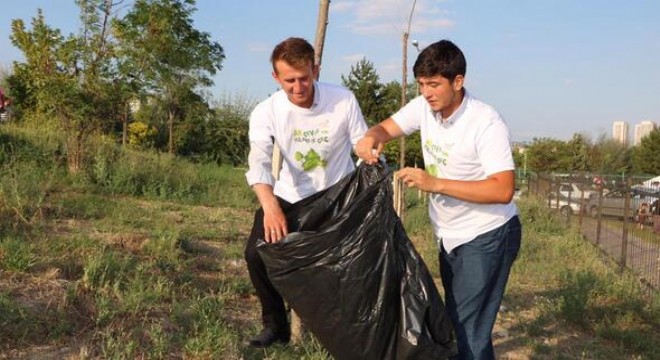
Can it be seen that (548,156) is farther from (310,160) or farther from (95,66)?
(310,160)

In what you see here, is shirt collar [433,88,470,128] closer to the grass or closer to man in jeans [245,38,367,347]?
man in jeans [245,38,367,347]

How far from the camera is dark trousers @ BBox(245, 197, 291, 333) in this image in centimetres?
316

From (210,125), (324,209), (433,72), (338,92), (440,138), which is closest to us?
(433,72)

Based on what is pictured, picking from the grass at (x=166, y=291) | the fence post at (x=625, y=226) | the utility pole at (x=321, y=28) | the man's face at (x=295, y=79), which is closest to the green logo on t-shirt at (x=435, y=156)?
the man's face at (x=295, y=79)

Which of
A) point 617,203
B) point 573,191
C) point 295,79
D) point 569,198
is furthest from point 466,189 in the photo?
point 573,191

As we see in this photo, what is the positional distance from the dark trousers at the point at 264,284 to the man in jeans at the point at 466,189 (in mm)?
895

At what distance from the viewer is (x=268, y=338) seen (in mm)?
3441

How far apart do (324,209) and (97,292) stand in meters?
1.79

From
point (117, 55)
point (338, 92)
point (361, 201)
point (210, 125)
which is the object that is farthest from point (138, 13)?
point (210, 125)

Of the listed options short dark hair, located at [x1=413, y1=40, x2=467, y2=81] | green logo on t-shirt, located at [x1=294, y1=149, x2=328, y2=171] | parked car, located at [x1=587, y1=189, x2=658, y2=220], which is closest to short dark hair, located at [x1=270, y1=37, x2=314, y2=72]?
green logo on t-shirt, located at [x1=294, y1=149, x2=328, y2=171]

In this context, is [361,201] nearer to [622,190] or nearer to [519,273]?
[519,273]

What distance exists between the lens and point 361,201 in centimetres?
272

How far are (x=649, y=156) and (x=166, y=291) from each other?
48313 mm

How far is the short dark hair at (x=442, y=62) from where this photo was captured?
247 cm
